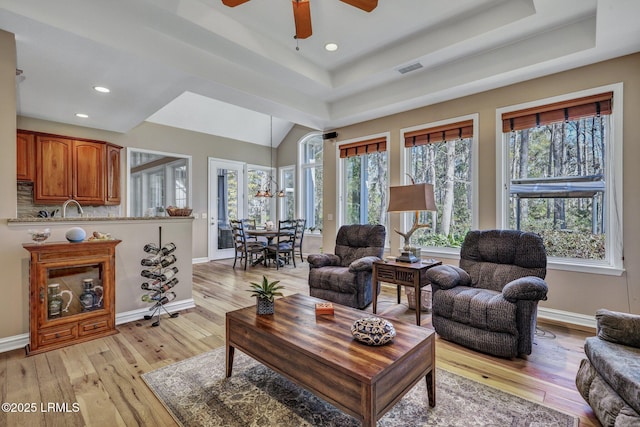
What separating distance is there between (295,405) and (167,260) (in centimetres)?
238

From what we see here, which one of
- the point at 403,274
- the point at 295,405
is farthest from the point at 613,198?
the point at 295,405

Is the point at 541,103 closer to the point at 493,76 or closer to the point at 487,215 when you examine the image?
the point at 493,76

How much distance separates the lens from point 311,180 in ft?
25.5

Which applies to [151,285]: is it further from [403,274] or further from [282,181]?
[282,181]

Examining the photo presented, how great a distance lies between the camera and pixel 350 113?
4.78 meters

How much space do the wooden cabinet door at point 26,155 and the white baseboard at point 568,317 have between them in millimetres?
7095

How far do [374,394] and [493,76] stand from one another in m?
3.54

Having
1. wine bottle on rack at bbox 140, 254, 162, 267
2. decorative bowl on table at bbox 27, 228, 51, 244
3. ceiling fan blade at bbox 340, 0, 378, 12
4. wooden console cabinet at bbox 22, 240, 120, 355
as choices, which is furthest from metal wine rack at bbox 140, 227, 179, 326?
ceiling fan blade at bbox 340, 0, 378, 12

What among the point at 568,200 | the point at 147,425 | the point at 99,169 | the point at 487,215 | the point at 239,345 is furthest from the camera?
the point at 99,169

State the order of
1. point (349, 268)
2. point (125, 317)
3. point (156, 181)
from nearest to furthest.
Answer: point (125, 317) → point (349, 268) → point (156, 181)

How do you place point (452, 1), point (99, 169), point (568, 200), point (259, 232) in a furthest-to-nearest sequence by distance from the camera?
point (259, 232) < point (99, 169) < point (568, 200) < point (452, 1)

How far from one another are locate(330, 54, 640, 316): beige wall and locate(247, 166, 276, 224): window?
4.79m

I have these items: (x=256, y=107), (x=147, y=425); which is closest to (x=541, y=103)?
(x=256, y=107)

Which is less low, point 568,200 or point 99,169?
point 99,169
